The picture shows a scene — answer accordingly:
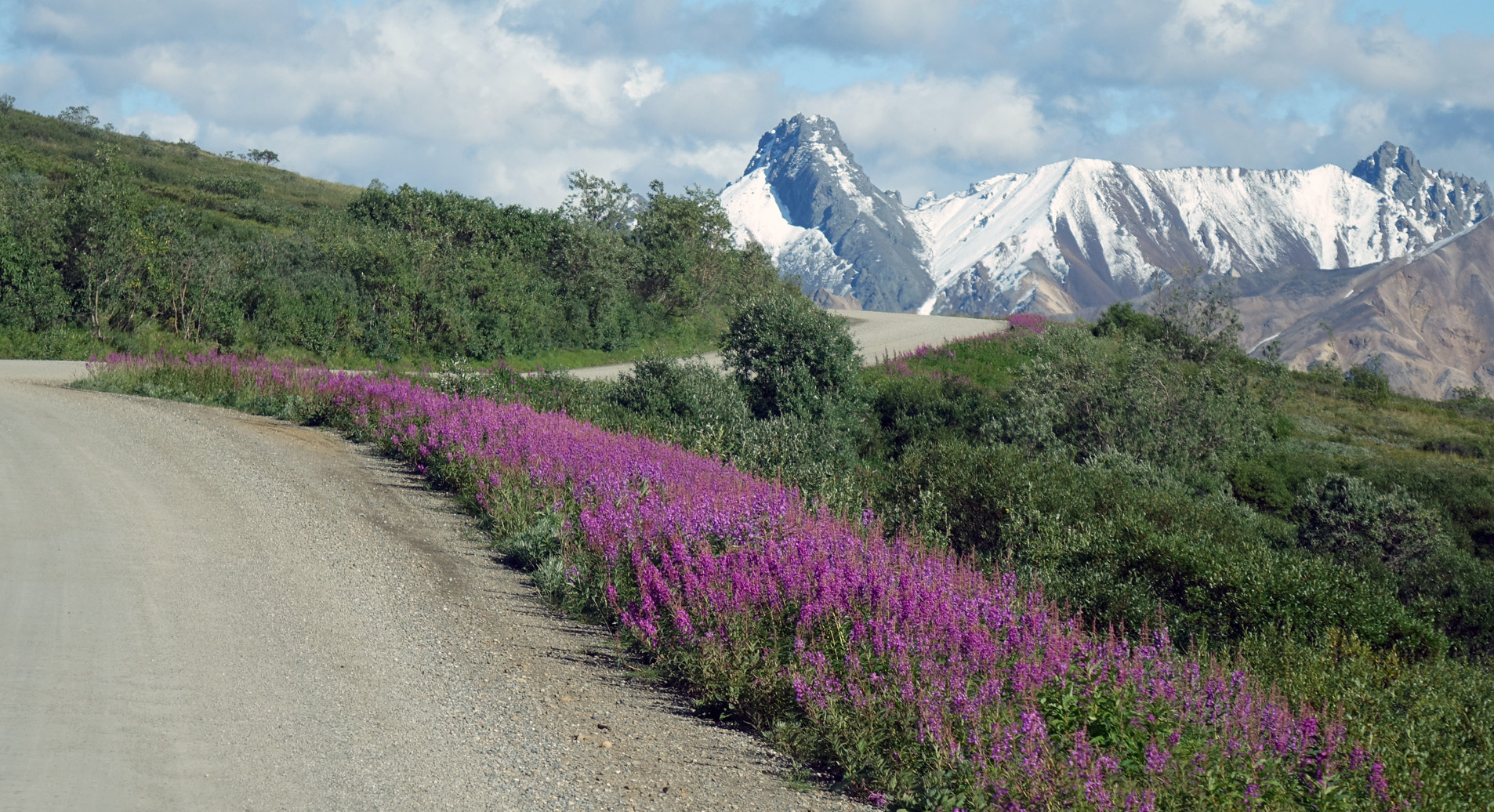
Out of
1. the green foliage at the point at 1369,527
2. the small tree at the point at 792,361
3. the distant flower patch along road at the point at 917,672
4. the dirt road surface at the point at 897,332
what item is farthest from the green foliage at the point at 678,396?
the green foliage at the point at 1369,527

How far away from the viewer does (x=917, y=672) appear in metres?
5.41

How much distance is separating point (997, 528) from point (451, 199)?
26.0 metres

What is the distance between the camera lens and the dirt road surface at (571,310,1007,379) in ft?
95.9

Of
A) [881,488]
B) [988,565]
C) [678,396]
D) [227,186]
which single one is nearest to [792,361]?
[678,396]

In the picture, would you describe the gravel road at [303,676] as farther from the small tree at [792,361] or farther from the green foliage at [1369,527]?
→ the green foliage at [1369,527]

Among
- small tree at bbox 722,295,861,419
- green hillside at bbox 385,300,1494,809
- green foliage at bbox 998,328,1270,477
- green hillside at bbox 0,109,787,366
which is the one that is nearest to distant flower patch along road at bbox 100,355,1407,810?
green hillside at bbox 385,300,1494,809

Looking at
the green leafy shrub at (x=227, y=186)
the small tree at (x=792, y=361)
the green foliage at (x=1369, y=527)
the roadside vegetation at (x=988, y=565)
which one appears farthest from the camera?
the green leafy shrub at (x=227, y=186)

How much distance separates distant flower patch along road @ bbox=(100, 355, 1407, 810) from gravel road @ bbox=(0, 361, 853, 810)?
347 mm

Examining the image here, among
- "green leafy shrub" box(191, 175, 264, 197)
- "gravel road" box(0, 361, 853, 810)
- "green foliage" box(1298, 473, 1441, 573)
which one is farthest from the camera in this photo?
"green leafy shrub" box(191, 175, 264, 197)

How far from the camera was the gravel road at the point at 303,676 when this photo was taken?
430 cm

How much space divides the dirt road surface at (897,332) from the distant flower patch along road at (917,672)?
17.1m

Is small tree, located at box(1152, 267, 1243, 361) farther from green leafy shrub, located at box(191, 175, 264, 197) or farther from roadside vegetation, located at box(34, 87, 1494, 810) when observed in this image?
green leafy shrub, located at box(191, 175, 264, 197)

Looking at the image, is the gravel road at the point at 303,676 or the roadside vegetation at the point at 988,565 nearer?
the gravel road at the point at 303,676

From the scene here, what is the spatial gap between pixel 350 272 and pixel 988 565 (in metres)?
20.0
